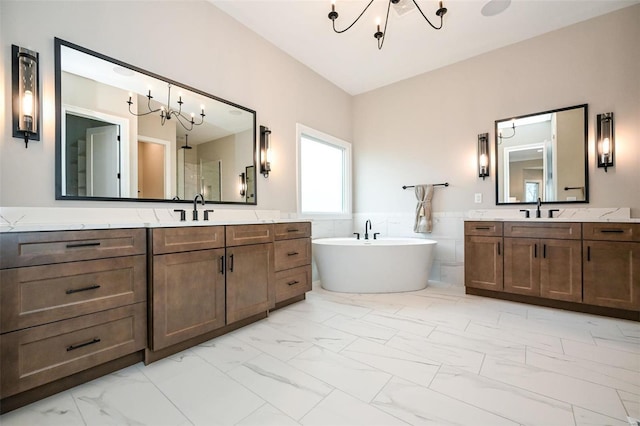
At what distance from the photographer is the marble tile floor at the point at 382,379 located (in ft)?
4.37

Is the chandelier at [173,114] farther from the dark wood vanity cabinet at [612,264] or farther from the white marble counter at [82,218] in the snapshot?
the dark wood vanity cabinet at [612,264]

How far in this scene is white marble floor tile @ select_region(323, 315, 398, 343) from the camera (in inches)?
86.5

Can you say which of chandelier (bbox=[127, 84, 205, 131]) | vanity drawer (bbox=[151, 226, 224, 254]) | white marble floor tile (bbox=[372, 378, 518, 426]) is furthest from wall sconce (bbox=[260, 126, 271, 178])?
white marble floor tile (bbox=[372, 378, 518, 426])

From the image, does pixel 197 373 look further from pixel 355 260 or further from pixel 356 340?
pixel 355 260

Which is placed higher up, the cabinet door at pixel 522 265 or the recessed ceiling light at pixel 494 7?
the recessed ceiling light at pixel 494 7

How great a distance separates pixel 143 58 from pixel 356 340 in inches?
108

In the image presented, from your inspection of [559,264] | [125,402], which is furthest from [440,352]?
[125,402]

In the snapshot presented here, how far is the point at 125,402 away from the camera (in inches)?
56.8

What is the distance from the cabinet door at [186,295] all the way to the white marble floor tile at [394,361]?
39.0 inches

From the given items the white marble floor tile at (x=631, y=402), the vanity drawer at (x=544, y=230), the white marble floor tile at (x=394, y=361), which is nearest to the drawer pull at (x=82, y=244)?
the white marble floor tile at (x=394, y=361)

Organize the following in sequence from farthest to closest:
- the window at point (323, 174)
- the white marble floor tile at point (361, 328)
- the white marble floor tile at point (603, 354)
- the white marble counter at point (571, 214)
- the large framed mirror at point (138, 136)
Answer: the window at point (323, 174) < the white marble counter at point (571, 214) < the white marble floor tile at point (361, 328) < the large framed mirror at point (138, 136) < the white marble floor tile at point (603, 354)

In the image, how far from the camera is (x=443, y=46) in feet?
11.3

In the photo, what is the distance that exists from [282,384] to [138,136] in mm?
2051

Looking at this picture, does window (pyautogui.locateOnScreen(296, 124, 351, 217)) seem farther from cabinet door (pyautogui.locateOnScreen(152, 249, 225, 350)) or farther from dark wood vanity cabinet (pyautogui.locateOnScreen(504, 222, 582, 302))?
dark wood vanity cabinet (pyautogui.locateOnScreen(504, 222, 582, 302))
